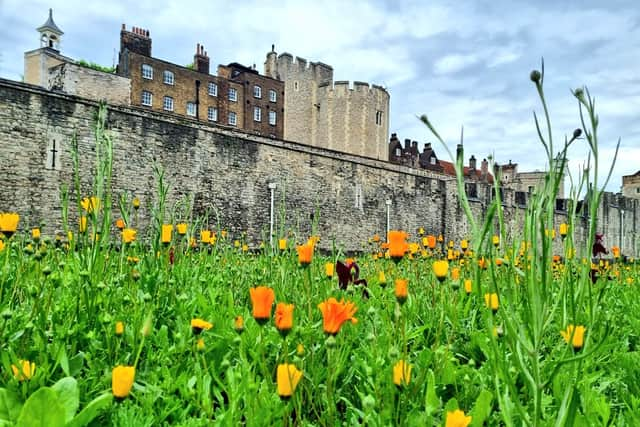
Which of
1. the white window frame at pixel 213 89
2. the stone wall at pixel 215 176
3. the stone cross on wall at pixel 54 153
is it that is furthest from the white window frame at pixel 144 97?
the stone cross on wall at pixel 54 153

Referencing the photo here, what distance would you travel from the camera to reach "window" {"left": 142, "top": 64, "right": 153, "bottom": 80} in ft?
110

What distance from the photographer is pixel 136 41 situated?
3341 centimetres

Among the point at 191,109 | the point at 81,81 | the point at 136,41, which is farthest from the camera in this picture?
the point at 191,109

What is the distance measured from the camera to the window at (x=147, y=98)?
3366 cm

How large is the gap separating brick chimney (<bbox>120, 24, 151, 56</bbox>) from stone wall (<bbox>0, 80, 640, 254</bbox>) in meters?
18.8

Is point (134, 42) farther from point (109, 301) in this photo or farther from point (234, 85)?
point (109, 301)

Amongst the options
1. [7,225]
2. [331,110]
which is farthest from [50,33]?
[7,225]

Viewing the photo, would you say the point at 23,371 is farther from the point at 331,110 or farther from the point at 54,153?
the point at 331,110

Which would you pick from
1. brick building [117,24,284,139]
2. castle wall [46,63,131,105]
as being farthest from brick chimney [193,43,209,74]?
castle wall [46,63,131,105]

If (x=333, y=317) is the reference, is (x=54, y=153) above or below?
above

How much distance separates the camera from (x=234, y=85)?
38.4 m

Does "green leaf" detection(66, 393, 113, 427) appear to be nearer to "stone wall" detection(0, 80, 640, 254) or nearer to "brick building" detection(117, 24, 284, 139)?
"stone wall" detection(0, 80, 640, 254)

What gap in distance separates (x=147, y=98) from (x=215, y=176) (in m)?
21.5

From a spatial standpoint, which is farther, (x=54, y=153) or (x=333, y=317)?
(x=54, y=153)
